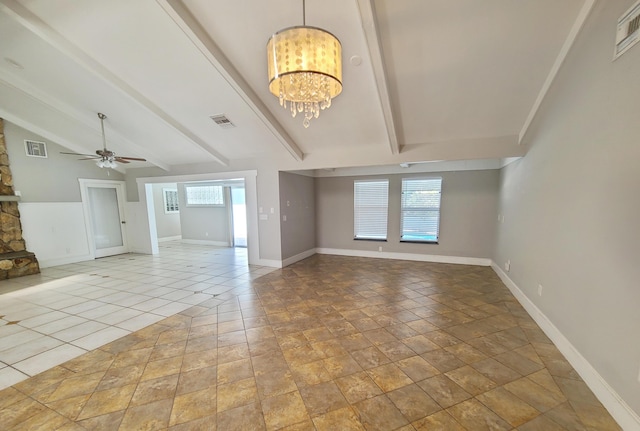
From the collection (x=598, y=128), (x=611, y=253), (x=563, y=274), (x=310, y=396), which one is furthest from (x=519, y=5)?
(x=310, y=396)

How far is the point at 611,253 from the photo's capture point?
69.9 inches

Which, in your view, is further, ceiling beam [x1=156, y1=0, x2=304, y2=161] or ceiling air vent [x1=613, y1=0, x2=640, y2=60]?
ceiling beam [x1=156, y1=0, x2=304, y2=161]

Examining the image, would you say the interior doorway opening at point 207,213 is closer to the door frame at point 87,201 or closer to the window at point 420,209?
the door frame at point 87,201

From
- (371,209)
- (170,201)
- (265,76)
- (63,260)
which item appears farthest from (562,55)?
(170,201)

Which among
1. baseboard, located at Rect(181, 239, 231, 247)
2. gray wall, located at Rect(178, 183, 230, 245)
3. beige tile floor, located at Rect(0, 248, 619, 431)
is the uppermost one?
gray wall, located at Rect(178, 183, 230, 245)

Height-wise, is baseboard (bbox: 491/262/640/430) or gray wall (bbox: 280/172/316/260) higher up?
gray wall (bbox: 280/172/316/260)

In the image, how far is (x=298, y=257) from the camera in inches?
235

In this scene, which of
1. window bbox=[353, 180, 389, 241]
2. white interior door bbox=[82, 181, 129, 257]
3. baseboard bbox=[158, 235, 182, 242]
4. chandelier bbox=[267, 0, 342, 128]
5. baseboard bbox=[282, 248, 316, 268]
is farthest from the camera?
baseboard bbox=[158, 235, 182, 242]

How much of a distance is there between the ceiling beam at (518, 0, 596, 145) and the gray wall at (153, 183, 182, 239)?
10299 mm

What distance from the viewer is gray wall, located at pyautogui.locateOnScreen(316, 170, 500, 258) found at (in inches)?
204

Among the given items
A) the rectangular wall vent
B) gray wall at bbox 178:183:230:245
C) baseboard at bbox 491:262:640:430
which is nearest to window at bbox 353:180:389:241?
baseboard at bbox 491:262:640:430

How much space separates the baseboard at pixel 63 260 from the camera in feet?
18.5

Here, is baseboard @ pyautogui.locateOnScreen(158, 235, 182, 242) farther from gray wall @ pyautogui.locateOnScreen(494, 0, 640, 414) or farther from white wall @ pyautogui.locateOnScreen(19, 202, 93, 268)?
gray wall @ pyautogui.locateOnScreen(494, 0, 640, 414)

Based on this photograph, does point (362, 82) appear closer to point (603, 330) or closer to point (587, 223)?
point (587, 223)
